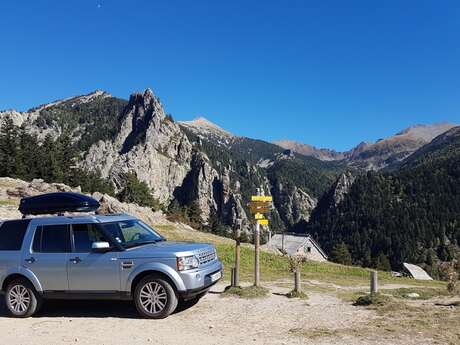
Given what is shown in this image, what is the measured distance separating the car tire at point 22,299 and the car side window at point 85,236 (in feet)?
5.48

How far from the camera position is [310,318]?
1066cm

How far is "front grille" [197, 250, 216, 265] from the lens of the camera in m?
11.0

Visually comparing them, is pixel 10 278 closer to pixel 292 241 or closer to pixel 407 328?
pixel 407 328

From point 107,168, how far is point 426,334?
184928 millimetres

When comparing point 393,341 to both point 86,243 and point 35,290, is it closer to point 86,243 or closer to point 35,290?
point 86,243

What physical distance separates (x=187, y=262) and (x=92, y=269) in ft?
7.72

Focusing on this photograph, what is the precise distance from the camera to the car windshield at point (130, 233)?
36.7 feet

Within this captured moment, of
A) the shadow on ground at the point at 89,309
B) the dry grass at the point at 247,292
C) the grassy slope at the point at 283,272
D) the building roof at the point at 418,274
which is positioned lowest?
the building roof at the point at 418,274

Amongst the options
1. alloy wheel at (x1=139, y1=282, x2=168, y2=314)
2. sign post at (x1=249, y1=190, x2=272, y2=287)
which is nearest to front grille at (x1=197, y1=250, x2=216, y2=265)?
alloy wheel at (x1=139, y1=282, x2=168, y2=314)

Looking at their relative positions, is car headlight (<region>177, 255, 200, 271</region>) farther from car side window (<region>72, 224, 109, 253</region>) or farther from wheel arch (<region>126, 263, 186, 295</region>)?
car side window (<region>72, 224, 109, 253</region>)

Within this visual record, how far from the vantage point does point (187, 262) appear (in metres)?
10.5

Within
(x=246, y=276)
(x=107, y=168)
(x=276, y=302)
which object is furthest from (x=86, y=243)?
(x=107, y=168)

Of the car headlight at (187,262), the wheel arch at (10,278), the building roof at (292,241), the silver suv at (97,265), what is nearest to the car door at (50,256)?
the silver suv at (97,265)

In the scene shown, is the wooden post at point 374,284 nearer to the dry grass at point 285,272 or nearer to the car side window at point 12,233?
the dry grass at point 285,272
